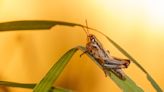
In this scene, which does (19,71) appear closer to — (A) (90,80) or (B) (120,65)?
(A) (90,80)

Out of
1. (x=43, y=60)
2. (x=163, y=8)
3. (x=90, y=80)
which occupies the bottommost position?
(x=90, y=80)

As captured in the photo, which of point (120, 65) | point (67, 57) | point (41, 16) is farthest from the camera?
point (41, 16)

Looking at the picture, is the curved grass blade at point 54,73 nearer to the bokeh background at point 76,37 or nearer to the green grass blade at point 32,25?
the green grass blade at point 32,25

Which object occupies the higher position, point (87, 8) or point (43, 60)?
point (87, 8)

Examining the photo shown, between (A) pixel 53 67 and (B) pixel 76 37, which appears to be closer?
(A) pixel 53 67

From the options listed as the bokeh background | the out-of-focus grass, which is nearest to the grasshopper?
the out-of-focus grass

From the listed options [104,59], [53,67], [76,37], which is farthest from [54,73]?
[76,37]

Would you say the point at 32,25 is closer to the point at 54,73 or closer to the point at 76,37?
the point at 54,73

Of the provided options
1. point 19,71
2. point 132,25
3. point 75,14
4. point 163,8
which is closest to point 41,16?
point 75,14
